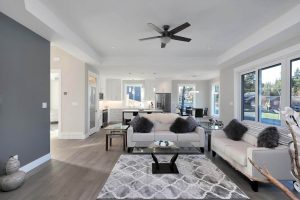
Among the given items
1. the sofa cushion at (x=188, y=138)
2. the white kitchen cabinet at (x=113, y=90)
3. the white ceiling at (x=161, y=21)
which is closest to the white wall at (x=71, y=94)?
the white ceiling at (x=161, y=21)

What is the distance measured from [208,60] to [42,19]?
5.30 m

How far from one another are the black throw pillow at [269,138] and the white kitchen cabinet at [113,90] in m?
8.36

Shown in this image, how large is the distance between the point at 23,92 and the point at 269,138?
4.36 meters

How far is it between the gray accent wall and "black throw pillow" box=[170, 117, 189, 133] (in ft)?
10.2

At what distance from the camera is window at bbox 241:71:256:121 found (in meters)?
5.47

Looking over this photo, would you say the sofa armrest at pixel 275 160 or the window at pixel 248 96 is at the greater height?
the window at pixel 248 96

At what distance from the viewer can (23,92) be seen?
3.41 metres

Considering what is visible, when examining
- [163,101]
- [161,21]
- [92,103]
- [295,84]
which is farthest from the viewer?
[163,101]

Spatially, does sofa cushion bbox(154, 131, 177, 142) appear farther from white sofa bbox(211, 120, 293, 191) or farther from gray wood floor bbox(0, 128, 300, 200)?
white sofa bbox(211, 120, 293, 191)

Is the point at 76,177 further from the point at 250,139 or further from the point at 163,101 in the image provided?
the point at 163,101

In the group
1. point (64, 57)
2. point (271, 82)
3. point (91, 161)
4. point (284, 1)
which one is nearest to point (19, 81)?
point (91, 161)

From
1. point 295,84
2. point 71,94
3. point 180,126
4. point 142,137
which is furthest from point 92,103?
point 295,84

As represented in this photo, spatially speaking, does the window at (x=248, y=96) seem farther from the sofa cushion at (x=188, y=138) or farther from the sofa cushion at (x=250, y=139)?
the sofa cushion at (x=188, y=138)

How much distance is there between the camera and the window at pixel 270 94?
4.38 metres
